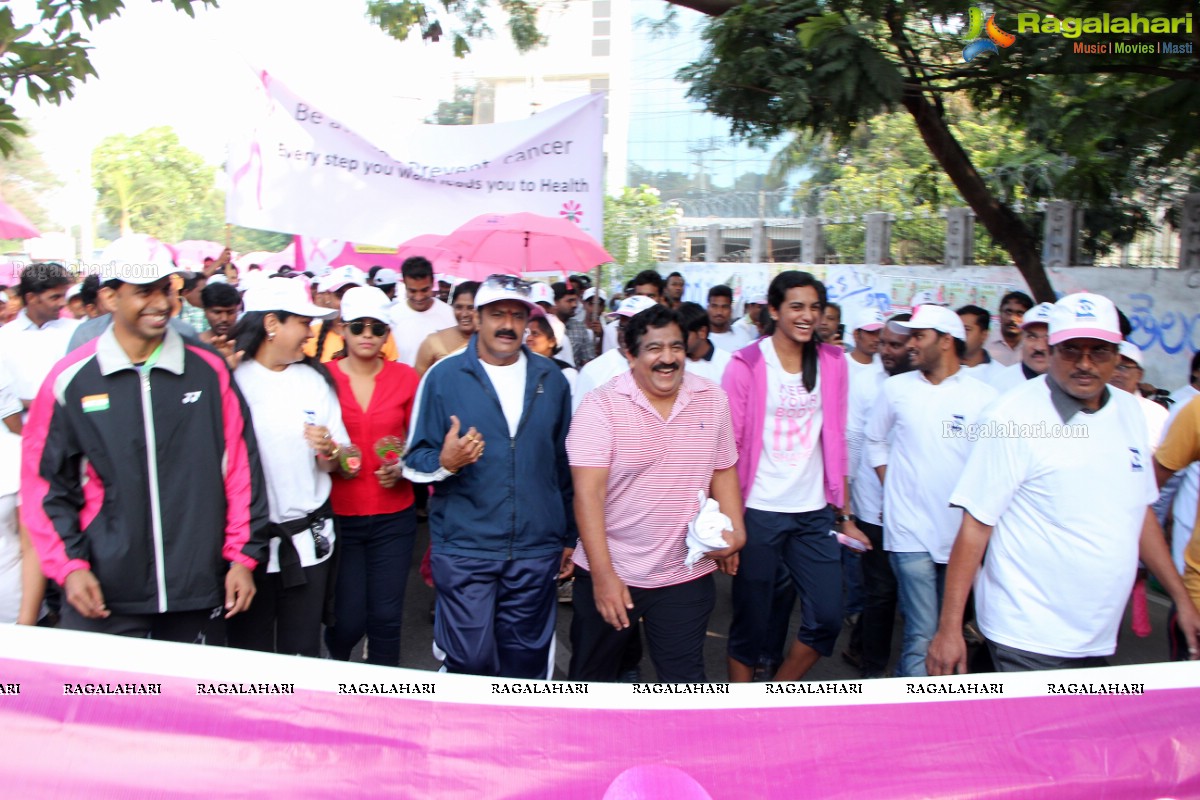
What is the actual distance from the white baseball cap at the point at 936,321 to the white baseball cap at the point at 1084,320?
1.08 m

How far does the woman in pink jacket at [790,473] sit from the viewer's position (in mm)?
4379

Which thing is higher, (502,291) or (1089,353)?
(502,291)

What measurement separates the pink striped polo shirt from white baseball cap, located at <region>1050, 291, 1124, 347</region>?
1.21 meters

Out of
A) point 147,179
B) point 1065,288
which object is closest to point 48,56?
point 1065,288

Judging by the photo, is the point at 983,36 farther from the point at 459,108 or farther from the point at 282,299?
the point at 459,108

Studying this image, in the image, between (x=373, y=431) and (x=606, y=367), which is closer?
(x=373, y=431)

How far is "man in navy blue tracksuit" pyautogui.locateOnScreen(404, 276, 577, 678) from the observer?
3816mm

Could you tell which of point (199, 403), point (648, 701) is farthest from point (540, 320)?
point (648, 701)

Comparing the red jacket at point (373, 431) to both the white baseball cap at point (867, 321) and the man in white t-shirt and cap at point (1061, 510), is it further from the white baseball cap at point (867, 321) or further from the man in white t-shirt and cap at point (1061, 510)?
the white baseball cap at point (867, 321)

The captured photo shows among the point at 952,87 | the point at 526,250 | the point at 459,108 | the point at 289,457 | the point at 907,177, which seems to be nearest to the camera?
the point at 289,457

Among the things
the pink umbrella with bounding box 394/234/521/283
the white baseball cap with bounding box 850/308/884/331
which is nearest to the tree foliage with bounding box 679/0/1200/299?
the white baseball cap with bounding box 850/308/884/331

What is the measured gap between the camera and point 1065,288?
1170cm

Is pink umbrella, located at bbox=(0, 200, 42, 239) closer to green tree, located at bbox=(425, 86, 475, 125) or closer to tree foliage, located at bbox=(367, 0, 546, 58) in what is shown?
tree foliage, located at bbox=(367, 0, 546, 58)

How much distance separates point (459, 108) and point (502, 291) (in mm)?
49025
